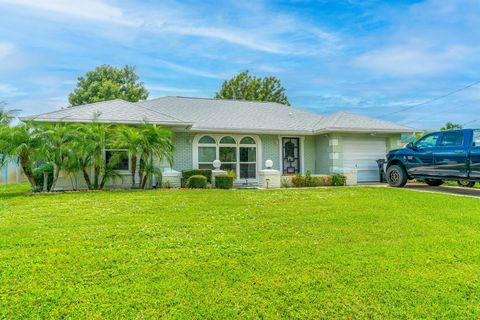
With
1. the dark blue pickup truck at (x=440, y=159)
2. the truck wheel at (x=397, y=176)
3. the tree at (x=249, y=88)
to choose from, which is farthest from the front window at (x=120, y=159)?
the tree at (x=249, y=88)

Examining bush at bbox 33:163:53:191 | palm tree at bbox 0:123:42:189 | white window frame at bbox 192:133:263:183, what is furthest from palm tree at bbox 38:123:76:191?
white window frame at bbox 192:133:263:183

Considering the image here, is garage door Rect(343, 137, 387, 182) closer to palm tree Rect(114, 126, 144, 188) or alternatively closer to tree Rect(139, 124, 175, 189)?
tree Rect(139, 124, 175, 189)

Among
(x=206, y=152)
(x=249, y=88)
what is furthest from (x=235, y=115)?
(x=249, y=88)

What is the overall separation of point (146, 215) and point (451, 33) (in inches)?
876

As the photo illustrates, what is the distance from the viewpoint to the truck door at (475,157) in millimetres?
9953

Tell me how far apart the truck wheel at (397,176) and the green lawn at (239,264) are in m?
5.61

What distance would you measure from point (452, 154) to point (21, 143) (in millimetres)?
15150

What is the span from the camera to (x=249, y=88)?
37500 millimetres

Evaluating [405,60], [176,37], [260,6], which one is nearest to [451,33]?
[405,60]

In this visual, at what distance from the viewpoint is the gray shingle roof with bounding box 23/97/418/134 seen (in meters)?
12.9

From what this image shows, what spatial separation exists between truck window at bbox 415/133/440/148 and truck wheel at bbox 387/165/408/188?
3.93ft

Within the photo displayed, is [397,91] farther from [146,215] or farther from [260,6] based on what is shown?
[146,215]

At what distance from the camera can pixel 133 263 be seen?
3863 mm

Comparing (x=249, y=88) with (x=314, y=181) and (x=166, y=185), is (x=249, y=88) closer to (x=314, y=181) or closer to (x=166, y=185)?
(x=314, y=181)
